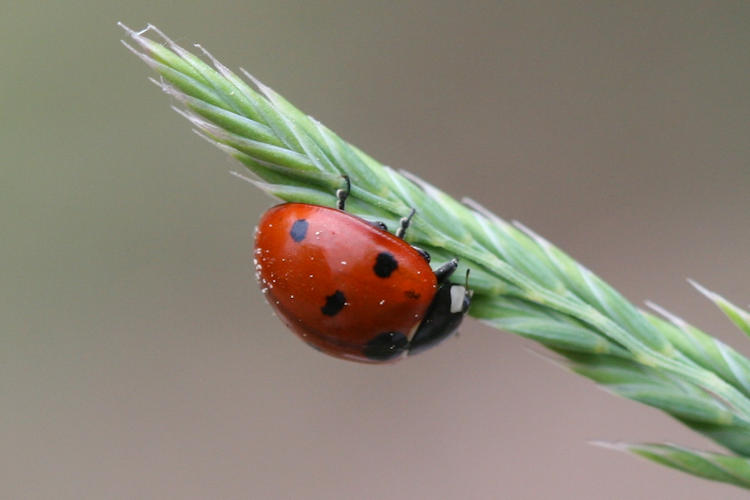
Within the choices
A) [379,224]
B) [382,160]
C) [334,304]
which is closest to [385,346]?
[334,304]

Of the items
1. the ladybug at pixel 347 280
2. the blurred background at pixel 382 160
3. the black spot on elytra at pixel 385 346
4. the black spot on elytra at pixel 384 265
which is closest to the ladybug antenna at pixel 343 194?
the ladybug at pixel 347 280

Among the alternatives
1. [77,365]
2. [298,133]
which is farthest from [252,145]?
[77,365]

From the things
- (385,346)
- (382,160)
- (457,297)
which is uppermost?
(382,160)

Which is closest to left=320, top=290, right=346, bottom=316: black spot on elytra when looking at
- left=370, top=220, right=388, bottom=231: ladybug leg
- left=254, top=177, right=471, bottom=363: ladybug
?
left=254, top=177, right=471, bottom=363: ladybug

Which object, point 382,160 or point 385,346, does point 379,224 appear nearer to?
point 385,346

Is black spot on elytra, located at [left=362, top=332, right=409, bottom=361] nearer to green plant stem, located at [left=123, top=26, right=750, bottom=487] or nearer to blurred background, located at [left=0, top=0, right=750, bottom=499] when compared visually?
green plant stem, located at [left=123, top=26, right=750, bottom=487]

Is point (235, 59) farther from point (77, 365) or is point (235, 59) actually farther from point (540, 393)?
point (540, 393)
